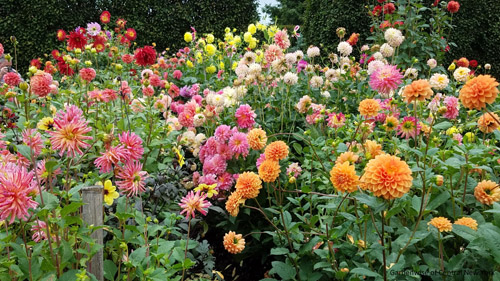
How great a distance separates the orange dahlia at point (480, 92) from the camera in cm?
99

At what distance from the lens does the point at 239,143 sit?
201 cm

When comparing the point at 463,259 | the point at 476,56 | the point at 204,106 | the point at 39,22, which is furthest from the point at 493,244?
the point at 39,22

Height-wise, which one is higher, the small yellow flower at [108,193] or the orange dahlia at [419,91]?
the orange dahlia at [419,91]

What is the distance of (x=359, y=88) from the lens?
2.67 m

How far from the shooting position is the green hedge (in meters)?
6.59

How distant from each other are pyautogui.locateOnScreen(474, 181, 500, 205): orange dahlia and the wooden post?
1.12 metres

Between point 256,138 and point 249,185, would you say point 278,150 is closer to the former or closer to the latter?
point 249,185

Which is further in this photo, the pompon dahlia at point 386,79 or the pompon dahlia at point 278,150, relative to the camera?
the pompon dahlia at point 386,79

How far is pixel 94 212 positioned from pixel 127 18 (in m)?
6.98

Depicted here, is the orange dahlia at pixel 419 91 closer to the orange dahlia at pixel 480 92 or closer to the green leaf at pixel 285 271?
the orange dahlia at pixel 480 92

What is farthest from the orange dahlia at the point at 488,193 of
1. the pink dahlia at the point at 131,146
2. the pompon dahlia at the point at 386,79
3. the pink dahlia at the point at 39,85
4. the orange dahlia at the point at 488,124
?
the pink dahlia at the point at 39,85

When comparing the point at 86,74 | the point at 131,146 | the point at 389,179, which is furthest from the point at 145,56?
the point at 389,179

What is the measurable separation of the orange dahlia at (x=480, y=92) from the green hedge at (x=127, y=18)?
22.4 feet

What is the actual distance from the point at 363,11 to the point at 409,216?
4822 mm
